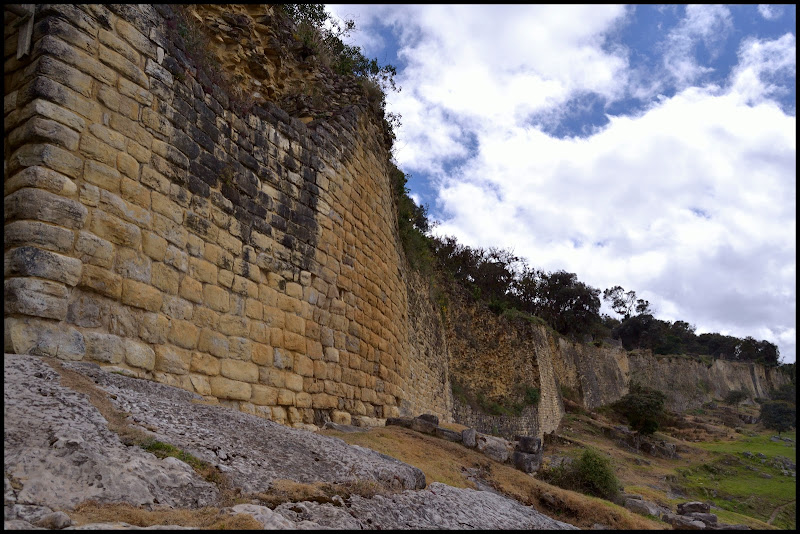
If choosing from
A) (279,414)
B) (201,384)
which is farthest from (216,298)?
(279,414)

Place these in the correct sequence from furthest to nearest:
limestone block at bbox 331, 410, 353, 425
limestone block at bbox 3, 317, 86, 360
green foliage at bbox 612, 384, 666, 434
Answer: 1. green foliage at bbox 612, 384, 666, 434
2. limestone block at bbox 331, 410, 353, 425
3. limestone block at bbox 3, 317, 86, 360

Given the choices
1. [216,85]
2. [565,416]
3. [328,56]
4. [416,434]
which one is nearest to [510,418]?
[565,416]

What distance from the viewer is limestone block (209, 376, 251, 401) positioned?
6.16 m

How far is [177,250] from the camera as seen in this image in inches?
234

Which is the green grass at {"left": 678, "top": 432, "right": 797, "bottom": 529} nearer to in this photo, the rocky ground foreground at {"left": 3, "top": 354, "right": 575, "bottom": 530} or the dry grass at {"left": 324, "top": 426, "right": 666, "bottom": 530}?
the dry grass at {"left": 324, "top": 426, "right": 666, "bottom": 530}

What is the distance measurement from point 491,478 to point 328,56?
25.4ft

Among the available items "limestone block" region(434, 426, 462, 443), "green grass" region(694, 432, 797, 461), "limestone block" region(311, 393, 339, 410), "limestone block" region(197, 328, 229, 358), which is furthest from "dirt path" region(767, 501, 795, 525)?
"limestone block" region(197, 328, 229, 358)

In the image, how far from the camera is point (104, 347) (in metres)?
4.96

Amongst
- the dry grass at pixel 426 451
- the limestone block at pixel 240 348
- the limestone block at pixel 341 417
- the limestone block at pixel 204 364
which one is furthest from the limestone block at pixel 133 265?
the limestone block at pixel 341 417

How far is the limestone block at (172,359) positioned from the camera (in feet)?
18.2

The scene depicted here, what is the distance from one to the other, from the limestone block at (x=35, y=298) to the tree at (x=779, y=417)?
4339 cm

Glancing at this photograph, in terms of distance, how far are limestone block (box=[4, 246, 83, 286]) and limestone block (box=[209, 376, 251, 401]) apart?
1911 mm

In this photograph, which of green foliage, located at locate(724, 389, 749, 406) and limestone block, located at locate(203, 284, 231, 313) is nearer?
limestone block, located at locate(203, 284, 231, 313)

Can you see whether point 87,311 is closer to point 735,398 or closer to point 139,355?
point 139,355
